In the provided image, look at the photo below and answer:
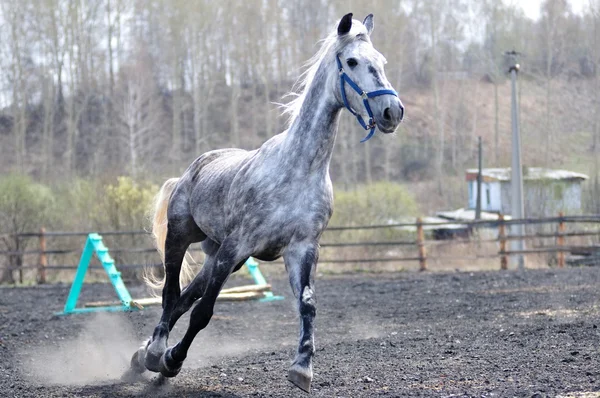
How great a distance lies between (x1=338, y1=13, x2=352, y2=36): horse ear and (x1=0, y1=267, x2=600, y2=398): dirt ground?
2.26 m

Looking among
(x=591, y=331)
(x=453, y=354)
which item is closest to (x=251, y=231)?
(x=453, y=354)

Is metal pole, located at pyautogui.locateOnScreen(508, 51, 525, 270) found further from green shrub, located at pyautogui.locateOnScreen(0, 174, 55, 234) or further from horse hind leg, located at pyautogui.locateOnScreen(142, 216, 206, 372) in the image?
horse hind leg, located at pyautogui.locateOnScreen(142, 216, 206, 372)

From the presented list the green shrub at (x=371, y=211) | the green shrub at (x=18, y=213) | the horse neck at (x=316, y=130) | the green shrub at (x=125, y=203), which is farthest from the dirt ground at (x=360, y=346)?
the green shrub at (x=371, y=211)

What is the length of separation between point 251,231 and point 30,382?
2355 millimetres

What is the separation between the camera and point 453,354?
6156 millimetres

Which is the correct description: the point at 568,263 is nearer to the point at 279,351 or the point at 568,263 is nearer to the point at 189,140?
the point at 279,351

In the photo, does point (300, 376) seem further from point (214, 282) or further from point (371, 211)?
point (371, 211)

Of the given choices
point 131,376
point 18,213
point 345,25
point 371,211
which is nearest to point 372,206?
point 371,211

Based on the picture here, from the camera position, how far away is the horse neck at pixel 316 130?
4820mm

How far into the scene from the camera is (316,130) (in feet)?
16.0

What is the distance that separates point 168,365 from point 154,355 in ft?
1.08

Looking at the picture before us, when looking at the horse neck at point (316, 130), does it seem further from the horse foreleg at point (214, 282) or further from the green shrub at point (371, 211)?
the green shrub at point (371, 211)

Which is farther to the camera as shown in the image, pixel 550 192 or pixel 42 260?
pixel 550 192

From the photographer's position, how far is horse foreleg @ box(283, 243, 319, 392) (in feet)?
14.8
